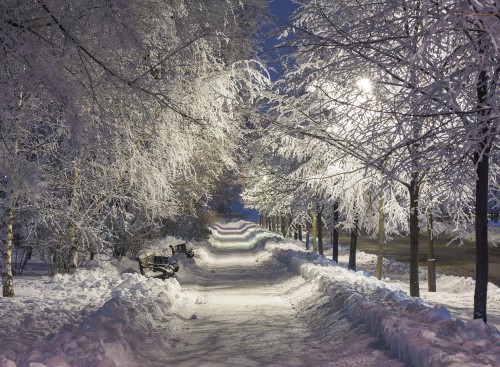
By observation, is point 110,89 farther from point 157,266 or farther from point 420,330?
point 157,266

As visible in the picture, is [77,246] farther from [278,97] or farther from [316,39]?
[316,39]

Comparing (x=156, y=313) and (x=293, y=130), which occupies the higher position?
(x=293, y=130)

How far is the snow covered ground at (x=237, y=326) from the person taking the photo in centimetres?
630

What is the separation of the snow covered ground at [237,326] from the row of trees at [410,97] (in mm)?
1623

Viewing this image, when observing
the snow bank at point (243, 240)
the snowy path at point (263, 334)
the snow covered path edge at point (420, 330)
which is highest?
the snow bank at point (243, 240)

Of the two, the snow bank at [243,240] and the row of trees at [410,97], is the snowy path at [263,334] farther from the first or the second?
the snow bank at [243,240]

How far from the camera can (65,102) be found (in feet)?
23.8

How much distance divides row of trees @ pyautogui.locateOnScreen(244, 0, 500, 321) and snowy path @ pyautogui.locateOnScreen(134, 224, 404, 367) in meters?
1.88

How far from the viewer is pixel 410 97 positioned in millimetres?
6285

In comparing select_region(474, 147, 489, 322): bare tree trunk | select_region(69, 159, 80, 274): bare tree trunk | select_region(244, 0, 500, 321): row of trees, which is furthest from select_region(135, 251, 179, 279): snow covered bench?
select_region(474, 147, 489, 322): bare tree trunk

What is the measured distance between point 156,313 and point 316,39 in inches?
213

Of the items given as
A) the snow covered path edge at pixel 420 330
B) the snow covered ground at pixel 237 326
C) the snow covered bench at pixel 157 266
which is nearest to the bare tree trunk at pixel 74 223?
the snow covered ground at pixel 237 326

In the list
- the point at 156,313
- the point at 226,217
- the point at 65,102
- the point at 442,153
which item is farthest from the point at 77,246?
the point at 226,217

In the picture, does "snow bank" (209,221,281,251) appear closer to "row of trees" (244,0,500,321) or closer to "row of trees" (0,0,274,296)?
"row of trees" (244,0,500,321)
